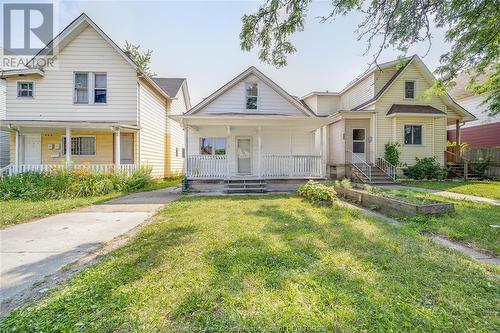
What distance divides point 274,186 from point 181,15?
8.01 metres

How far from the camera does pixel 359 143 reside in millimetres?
16609

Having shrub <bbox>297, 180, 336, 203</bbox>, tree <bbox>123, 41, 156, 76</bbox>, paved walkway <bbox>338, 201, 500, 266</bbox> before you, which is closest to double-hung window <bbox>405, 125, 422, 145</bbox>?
shrub <bbox>297, 180, 336, 203</bbox>

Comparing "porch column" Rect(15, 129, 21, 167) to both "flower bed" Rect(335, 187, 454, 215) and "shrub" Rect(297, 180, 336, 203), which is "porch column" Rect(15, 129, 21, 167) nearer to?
"shrub" Rect(297, 180, 336, 203)

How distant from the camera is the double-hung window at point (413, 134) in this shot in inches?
634

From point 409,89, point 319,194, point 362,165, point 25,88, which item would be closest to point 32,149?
point 25,88

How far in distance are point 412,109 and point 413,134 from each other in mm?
1649

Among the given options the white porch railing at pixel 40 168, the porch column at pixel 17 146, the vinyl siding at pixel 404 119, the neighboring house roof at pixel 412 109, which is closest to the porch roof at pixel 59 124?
the porch column at pixel 17 146

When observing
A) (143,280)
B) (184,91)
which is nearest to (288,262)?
(143,280)

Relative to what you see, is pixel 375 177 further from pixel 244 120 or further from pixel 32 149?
pixel 32 149

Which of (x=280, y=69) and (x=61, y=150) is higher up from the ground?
(x=280, y=69)

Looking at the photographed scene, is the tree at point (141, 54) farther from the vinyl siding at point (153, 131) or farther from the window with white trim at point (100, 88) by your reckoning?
the window with white trim at point (100, 88)

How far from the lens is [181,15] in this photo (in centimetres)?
868

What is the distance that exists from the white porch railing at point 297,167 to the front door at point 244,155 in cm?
180

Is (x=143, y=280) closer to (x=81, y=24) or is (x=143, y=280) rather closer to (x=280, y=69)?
(x=280, y=69)
